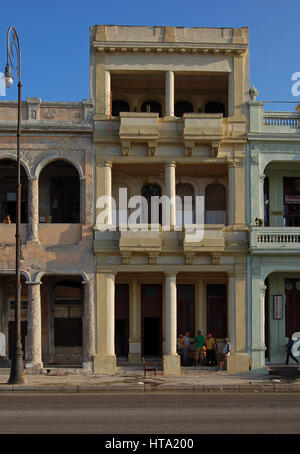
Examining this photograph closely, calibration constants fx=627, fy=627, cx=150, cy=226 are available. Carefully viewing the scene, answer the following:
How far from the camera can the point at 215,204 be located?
28.4 meters

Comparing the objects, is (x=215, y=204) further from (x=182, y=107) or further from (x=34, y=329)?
(x=34, y=329)

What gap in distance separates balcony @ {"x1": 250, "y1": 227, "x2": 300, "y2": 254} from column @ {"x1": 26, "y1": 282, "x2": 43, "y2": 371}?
29.8 ft

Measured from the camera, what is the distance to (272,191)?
28281 mm

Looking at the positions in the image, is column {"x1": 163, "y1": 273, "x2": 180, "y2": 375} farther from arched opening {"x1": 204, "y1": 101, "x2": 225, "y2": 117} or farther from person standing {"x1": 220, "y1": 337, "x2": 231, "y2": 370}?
arched opening {"x1": 204, "y1": 101, "x2": 225, "y2": 117}

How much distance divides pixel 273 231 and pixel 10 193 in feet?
38.8

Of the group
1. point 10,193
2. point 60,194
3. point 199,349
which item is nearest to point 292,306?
point 199,349

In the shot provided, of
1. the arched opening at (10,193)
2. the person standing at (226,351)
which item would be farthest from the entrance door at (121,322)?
the arched opening at (10,193)

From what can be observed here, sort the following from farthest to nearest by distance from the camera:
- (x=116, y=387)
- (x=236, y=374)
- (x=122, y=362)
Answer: (x=122, y=362), (x=236, y=374), (x=116, y=387)

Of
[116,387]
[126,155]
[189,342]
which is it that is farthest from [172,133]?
[116,387]

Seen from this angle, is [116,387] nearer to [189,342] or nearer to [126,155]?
[189,342]

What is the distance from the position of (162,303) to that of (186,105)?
30.1 ft

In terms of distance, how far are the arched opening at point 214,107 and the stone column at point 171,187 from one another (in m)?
4.21

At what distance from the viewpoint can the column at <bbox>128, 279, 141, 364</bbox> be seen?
91.0ft

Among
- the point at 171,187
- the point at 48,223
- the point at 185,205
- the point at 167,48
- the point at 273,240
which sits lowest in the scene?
the point at 273,240
